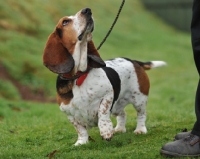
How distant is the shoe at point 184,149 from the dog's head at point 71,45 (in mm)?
1319

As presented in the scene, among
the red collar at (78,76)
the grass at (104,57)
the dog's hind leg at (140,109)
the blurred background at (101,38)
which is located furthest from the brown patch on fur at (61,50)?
the blurred background at (101,38)

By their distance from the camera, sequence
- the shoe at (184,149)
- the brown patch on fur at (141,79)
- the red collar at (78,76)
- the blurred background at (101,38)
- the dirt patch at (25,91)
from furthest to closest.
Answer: the blurred background at (101,38) → the dirt patch at (25,91) → the brown patch on fur at (141,79) → the red collar at (78,76) → the shoe at (184,149)

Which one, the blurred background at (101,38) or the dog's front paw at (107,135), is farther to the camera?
the blurred background at (101,38)

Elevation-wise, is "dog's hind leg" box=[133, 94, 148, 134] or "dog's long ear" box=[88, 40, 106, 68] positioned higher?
"dog's long ear" box=[88, 40, 106, 68]

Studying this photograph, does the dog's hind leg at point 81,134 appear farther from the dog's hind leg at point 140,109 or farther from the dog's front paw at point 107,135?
the dog's hind leg at point 140,109

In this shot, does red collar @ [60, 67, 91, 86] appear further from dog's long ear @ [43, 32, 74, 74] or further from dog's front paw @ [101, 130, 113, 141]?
dog's front paw @ [101, 130, 113, 141]

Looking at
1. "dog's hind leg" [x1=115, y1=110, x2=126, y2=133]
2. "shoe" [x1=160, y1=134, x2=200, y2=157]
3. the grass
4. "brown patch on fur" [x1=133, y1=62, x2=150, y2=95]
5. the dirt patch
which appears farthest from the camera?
the dirt patch

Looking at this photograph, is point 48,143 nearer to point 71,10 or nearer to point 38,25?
point 38,25

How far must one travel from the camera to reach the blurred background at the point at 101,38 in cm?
1642

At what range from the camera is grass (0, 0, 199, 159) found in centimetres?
571

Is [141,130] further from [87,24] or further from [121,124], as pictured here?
[87,24]

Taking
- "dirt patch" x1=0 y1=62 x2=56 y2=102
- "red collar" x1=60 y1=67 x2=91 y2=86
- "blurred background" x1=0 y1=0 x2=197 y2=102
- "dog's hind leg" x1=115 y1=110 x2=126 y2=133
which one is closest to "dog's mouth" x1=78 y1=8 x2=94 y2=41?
"red collar" x1=60 y1=67 x2=91 y2=86

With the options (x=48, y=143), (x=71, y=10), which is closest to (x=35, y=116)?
(x=48, y=143)

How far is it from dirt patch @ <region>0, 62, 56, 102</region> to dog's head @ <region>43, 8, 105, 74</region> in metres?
9.39
